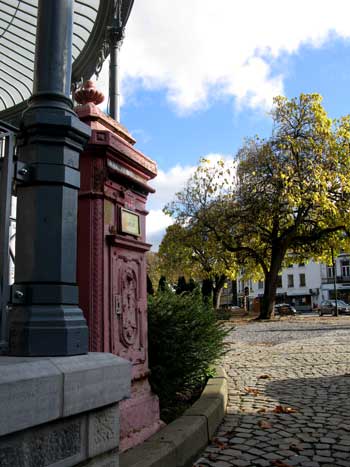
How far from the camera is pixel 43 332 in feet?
7.46

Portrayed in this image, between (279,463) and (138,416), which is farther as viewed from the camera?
(138,416)

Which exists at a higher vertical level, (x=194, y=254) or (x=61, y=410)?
(x=194, y=254)

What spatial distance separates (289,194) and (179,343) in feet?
58.8

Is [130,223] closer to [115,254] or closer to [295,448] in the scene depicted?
[115,254]

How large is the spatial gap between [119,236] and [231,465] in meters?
1.95

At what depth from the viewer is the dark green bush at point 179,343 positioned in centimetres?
479

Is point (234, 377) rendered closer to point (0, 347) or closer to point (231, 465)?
point (231, 465)

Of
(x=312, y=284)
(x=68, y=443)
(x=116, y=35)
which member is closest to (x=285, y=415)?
(x=68, y=443)

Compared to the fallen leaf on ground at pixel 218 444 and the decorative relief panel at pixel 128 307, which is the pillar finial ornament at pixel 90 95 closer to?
the decorative relief panel at pixel 128 307

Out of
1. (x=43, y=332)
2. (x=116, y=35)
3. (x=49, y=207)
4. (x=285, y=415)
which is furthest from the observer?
(x=116, y=35)

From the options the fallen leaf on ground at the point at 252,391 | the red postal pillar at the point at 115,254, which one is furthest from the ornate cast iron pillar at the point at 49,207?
→ the fallen leaf on ground at the point at 252,391

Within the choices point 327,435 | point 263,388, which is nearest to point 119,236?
point 327,435

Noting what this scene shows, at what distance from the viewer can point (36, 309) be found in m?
2.31

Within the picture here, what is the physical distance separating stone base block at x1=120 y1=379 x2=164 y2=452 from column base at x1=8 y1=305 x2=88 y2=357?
1453 mm
